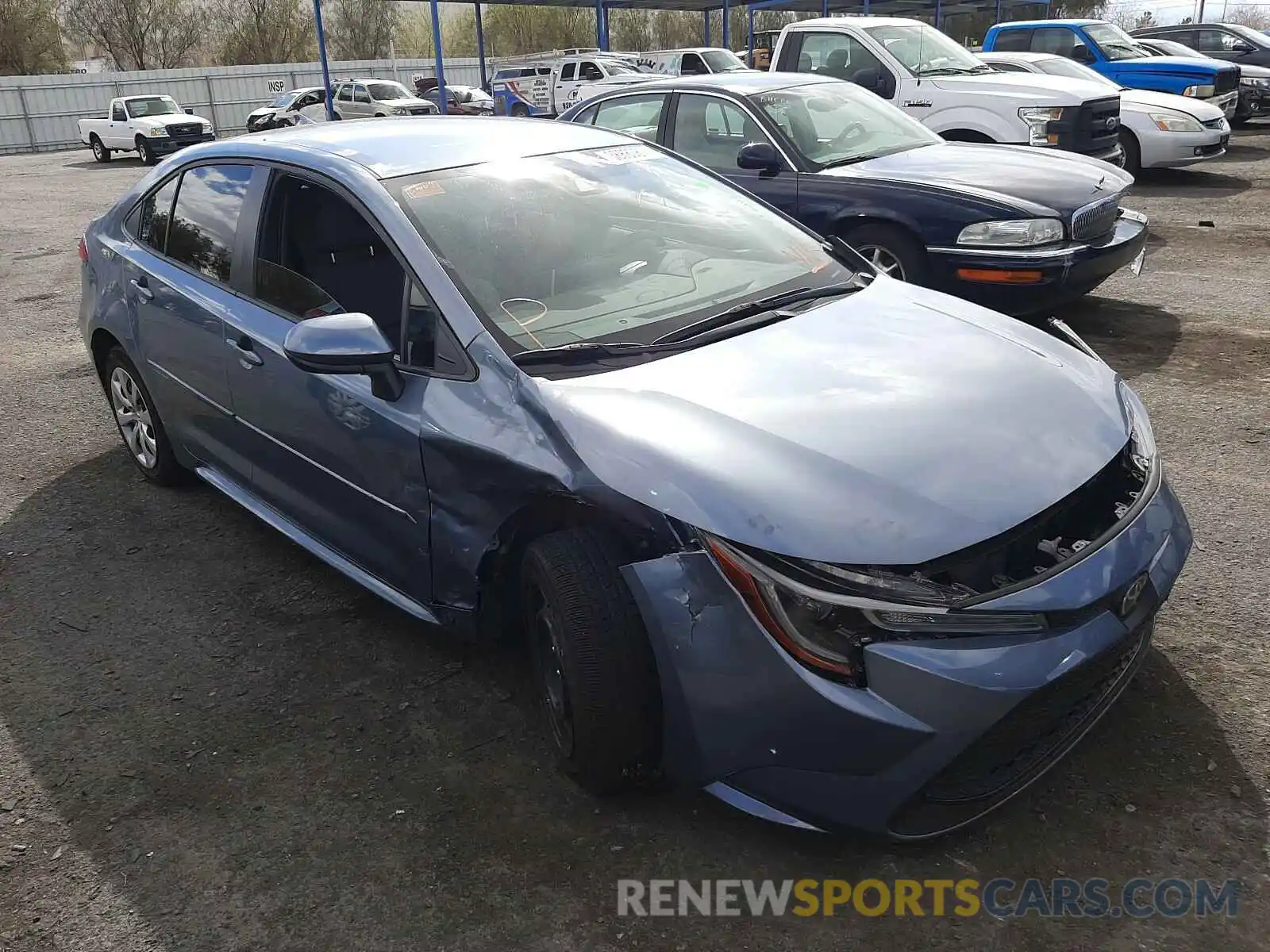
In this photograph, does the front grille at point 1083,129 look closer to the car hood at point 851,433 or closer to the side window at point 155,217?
the car hood at point 851,433

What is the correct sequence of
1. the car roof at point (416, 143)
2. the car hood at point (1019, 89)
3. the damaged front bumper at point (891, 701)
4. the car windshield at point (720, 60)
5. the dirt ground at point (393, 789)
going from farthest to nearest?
1. the car windshield at point (720, 60)
2. the car hood at point (1019, 89)
3. the car roof at point (416, 143)
4. the dirt ground at point (393, 789)
5. the damaged front bumper at point (891, 701)

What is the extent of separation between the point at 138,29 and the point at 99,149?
103ft

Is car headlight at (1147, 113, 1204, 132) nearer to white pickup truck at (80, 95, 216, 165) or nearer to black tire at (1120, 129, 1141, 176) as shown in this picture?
black tire at (1120, 129, 1141, 176)

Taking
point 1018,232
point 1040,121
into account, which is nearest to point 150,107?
point 1040,121

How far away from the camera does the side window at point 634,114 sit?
285 inches

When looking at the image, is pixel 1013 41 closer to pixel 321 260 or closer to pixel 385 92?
pixel 321 260

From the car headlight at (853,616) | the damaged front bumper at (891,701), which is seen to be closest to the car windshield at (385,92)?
the damaged front bumper at (891,701)

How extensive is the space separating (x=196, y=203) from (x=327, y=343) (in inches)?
66.6

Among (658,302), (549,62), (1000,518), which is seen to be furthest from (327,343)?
(549,62)

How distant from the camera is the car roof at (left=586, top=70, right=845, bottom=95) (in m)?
6.91

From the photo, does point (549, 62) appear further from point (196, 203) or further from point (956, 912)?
point (956, 912)

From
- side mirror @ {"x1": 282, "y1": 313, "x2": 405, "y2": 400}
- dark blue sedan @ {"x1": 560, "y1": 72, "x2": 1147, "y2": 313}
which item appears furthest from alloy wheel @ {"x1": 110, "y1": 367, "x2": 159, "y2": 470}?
dark blue sedan @ {"x1": 560, "y1": 72, "x2": 1147, "y2": 313}

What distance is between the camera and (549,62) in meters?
26.3

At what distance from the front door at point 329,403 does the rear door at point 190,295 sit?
172 mm
